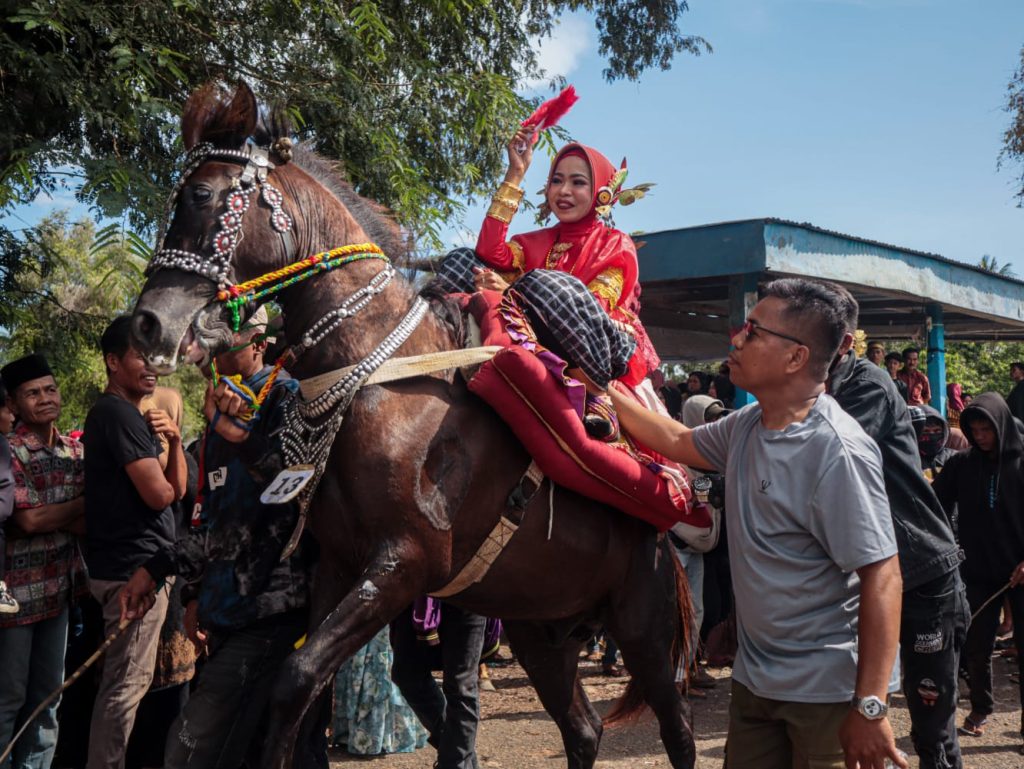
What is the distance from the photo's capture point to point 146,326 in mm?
2822

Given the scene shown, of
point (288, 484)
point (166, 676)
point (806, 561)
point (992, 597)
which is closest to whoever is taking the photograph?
point (806, 561)

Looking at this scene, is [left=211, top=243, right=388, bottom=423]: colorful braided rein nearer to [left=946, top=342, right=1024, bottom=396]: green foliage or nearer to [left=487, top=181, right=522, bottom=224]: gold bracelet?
[left=487, top=181, right=522, bottom=224]: gold bracelet

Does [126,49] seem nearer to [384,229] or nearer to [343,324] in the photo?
[384,229]

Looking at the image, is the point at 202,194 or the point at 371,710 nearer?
the point at 202,194

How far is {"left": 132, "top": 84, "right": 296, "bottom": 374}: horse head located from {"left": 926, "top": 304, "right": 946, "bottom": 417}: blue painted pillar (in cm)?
1129

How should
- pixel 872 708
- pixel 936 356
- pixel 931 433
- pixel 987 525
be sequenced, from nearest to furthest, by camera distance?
pixel 872 708
pixel 987 525
pixel 931 433
pixel 936 356

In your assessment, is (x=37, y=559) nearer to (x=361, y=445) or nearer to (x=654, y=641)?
(x=361, y=445)

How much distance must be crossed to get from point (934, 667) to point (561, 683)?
161 centimetres

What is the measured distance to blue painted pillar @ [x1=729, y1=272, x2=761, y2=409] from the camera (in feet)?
32.1

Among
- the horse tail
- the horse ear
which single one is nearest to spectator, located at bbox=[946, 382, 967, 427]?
the horse tail

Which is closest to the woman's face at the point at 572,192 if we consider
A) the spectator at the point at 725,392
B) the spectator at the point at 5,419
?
the spectator at the point at 5,419

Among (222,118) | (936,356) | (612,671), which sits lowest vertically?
(612,671)

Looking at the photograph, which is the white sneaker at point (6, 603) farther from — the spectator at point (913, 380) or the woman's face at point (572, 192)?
the spectator at point (913, 380)

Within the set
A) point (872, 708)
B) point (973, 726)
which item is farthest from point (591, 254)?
point (973, 726)
